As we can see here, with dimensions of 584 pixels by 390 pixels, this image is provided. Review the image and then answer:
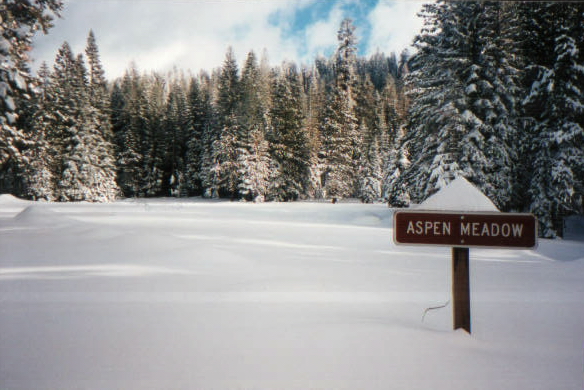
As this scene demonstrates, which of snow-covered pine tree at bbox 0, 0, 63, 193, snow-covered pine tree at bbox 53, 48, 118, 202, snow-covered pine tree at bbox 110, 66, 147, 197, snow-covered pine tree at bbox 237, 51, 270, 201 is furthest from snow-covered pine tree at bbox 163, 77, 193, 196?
snow-covered pine tree at bbox 0, 0, 63, 193

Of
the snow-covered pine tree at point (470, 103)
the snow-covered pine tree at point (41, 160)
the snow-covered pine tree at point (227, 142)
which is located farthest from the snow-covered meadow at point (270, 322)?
the snow-covered pine tree at point (41, 160)

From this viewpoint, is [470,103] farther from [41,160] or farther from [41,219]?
[41,160]

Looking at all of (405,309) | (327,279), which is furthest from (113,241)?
(405,309)

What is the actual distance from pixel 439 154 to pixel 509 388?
1399 centimetres

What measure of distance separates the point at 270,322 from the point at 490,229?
263cm

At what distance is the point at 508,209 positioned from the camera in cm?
1573

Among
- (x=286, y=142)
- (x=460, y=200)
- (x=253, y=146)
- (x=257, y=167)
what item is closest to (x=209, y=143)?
(x=253, y=146)

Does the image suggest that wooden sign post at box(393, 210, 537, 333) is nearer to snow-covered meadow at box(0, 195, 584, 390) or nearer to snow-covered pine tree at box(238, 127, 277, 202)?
snow-covered meadow at box(0, 195, 584, 390)

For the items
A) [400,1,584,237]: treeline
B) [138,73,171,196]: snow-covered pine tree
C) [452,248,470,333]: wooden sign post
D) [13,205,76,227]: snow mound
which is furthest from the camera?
[138,73,171,196]: snow-covered pine tree

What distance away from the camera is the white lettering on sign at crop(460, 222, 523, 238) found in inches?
121

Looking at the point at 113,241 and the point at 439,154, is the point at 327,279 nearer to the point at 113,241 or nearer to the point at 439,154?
the point at 113,241

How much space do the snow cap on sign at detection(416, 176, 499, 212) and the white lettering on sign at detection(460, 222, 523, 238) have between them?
0.52 ft

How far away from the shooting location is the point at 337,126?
35.2 metres

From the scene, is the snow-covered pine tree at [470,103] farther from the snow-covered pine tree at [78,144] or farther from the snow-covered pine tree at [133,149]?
the snow-covered pine tree at [133,149]
